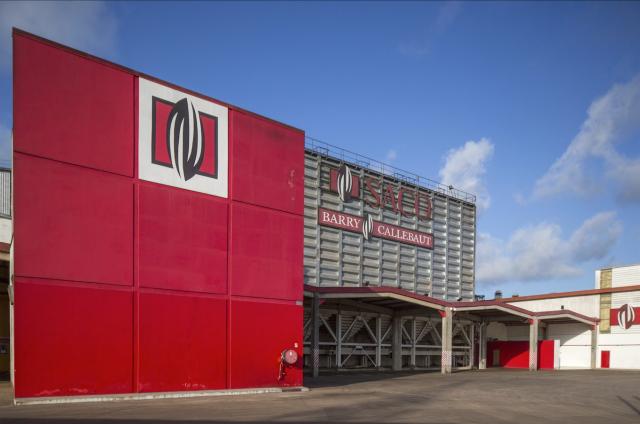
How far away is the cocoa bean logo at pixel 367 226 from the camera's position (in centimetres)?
3253

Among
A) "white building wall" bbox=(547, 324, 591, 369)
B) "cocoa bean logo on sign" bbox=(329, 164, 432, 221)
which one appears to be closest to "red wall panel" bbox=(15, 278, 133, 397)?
"cocoa bean logo on sign" bbox=(329, 164, 432, 221)

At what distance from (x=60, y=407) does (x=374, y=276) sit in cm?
2199

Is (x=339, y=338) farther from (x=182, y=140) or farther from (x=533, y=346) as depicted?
(x=182, y=140)

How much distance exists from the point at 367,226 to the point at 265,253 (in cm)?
1464

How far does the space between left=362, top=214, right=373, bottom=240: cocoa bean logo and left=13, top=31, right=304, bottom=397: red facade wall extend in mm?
13561

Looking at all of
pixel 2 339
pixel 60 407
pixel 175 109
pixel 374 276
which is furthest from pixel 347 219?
pixel 60 407

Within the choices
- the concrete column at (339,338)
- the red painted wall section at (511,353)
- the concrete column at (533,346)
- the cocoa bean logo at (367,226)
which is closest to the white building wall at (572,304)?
the red painted wall section at (511,353)

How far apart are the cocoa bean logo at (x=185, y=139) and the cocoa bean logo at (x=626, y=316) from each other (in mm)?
31834

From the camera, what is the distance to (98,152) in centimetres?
1502

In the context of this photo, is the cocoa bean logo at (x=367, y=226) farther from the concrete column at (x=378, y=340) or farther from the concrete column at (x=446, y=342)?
the concrete column at (x=446, y=342)

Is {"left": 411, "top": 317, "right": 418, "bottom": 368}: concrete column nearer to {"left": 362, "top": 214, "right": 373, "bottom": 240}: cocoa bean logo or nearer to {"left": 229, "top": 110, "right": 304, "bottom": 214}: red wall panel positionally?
{"left": 362, "top": 214, "right": 373, "bottom": 240}: cocoa bean logo

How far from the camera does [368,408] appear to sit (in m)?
14.7

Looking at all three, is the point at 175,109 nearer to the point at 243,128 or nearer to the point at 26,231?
the point at 243,128

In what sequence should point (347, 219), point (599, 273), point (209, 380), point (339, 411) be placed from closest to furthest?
point (339, 411), point (209, 380), point (347, 219), point (599, 273)
